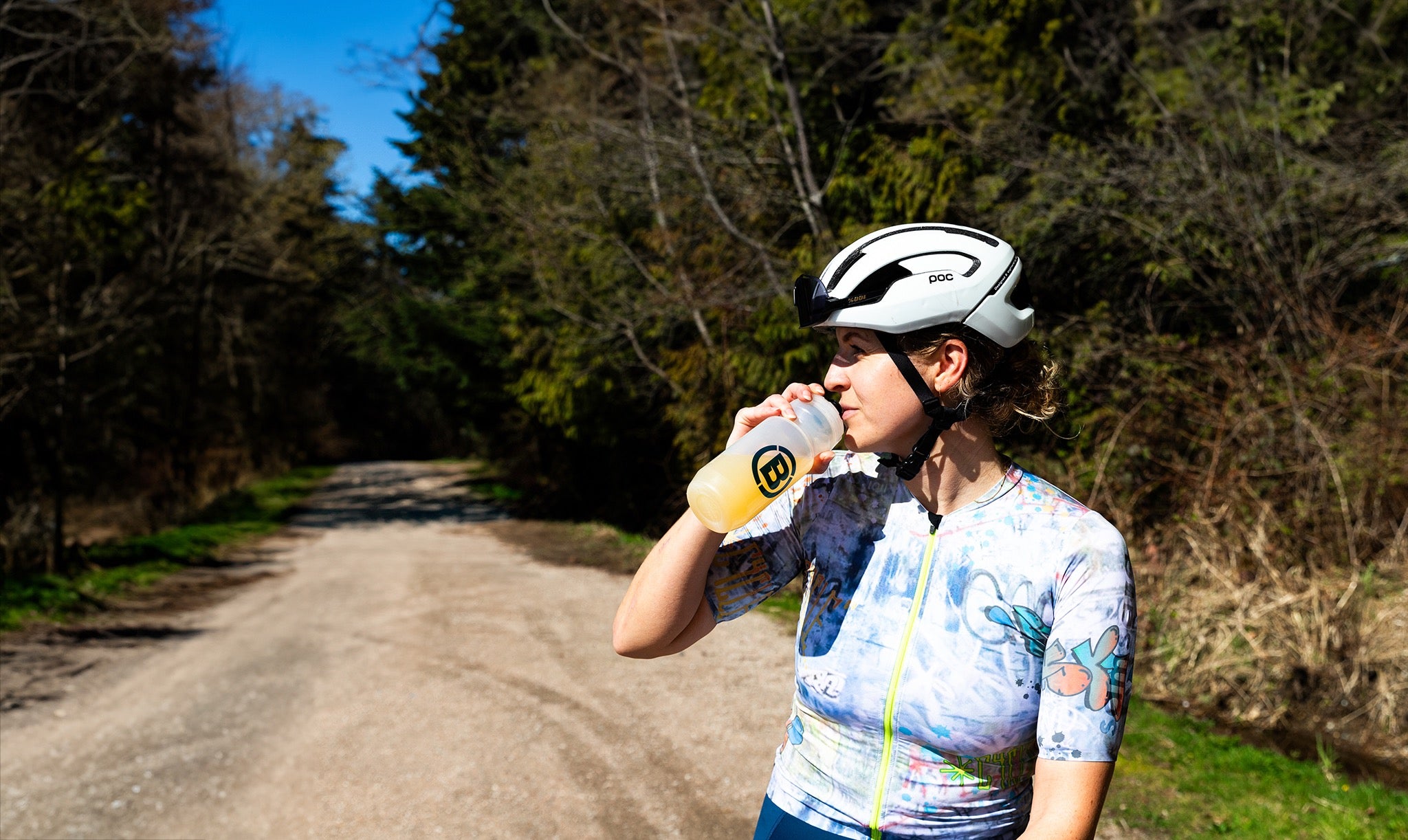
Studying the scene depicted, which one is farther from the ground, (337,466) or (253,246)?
(253,246)

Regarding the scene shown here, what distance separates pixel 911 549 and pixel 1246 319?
7841 mm

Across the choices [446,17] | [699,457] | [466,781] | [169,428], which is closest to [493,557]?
[699,457]

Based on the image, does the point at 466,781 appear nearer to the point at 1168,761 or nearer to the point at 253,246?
the point at 1168,761

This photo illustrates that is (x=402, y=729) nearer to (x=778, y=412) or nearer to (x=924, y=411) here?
(x=778, y=412)

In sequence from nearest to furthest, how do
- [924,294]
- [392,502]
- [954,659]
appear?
1. [954,659]
2. [924,294]
3. [392,502]

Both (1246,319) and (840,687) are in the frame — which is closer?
(840,687)

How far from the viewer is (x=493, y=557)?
1424cm

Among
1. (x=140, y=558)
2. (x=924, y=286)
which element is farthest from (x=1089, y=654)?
(x=140, y=558)

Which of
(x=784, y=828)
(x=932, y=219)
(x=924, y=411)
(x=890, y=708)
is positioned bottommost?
(x=784, y=828)

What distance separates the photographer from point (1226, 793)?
17.0 ft

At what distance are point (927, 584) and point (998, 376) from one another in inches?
18.6

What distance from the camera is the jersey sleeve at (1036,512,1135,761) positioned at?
5.49 ft

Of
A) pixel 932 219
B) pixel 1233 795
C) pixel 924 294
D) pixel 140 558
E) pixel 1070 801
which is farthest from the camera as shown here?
pixel 140 558

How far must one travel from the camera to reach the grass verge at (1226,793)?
475 cm
